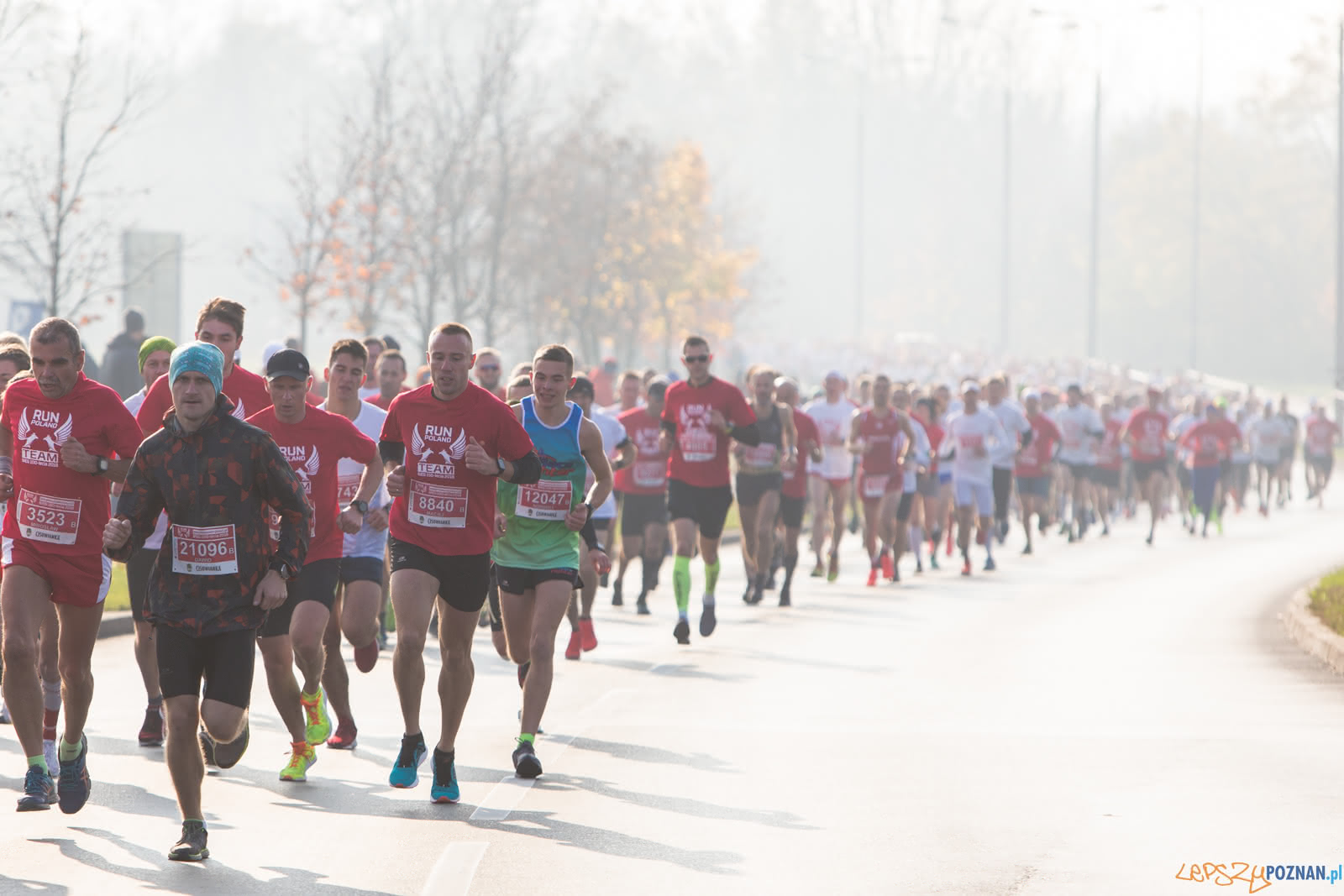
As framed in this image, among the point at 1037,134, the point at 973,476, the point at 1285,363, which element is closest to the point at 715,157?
the point at 1037,134

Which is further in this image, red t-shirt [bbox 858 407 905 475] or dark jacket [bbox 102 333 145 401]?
red t-shirt [bbox 858 407 905 475]

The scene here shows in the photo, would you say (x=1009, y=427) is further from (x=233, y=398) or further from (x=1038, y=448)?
(x=233, y=398)

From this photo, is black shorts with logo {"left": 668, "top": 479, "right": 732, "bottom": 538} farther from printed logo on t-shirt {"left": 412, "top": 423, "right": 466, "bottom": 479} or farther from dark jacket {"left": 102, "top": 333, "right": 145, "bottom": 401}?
printed logo on t-shirt {"left": 412, "top": 423, "right": 466, "bottom": 479}

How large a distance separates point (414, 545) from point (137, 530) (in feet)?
5.59

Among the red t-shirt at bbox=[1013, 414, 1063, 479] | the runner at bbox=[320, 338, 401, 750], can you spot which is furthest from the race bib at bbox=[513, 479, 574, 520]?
the red t-shirt at bbox=[1013, 414, 1063, 479]

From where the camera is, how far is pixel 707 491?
15062 mm

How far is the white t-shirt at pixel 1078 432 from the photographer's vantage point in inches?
1120

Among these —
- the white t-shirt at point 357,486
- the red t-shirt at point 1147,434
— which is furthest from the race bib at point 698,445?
the red t-shirt at point 1147,434

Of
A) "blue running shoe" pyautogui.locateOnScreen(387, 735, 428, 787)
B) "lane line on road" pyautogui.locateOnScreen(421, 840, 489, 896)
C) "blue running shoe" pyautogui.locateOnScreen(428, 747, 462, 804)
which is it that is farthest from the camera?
"blue running shoe" pyautogui.locateOnScreen(387, 735, 428, 787)

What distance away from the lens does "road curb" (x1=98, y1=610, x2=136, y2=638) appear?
49.3 feet

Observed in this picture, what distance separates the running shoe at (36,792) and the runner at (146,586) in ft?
4.49

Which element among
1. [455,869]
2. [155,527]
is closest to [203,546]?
[455,869]

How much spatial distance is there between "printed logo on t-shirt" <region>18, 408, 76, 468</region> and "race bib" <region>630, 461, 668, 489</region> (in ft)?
32.0

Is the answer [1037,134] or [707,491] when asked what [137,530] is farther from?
[1037,134]
